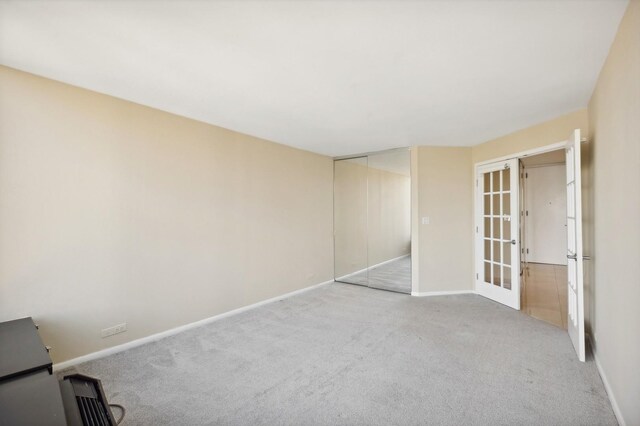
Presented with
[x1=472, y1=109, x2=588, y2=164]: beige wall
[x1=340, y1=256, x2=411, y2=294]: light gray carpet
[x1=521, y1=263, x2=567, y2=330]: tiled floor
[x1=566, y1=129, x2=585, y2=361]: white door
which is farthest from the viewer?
[x1=340, y1=256, x2=411, y2=294]: light gray carpet

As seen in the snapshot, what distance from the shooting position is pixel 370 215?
6043 millimetres

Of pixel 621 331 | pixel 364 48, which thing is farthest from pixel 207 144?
pixel 621 331

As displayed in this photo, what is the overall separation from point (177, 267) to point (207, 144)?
1500 mm

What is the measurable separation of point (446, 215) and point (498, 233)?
2.52 feet

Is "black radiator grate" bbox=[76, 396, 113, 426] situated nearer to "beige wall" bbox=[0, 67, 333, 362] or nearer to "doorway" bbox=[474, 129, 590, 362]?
"beige wall" bbox=[0, 67, 333, 362]

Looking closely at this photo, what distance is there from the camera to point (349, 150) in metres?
5.07

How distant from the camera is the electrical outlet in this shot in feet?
8.86

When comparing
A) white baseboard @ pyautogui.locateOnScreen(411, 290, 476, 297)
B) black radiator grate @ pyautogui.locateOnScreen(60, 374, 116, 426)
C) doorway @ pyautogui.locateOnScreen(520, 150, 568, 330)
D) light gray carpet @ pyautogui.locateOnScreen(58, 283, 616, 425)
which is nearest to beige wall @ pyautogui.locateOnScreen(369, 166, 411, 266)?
white baseboard @ pyautogui.locateOnScreen(411, 290, 476, 297)

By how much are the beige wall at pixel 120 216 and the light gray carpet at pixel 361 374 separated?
0.42 m

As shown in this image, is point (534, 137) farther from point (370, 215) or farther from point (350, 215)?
point (350, 215)

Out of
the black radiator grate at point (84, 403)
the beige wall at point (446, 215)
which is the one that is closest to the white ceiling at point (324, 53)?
the beige wall at point (446, 215)

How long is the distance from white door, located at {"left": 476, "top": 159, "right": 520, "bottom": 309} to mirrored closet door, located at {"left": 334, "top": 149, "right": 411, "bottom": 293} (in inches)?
47.2

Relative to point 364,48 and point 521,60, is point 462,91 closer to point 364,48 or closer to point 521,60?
point 521,60

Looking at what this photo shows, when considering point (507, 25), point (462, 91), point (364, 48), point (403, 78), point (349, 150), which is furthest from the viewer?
point (349, 150)
